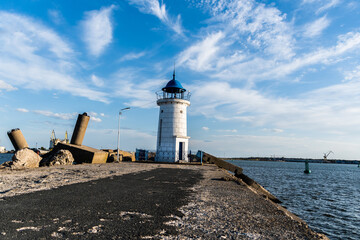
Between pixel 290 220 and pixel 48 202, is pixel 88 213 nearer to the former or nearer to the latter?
pixel 48 202

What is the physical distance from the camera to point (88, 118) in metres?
25.5

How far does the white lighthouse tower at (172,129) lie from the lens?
28.9 meters

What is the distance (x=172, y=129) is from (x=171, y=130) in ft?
0.60

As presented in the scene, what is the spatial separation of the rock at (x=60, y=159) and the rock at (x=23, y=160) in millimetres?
1851

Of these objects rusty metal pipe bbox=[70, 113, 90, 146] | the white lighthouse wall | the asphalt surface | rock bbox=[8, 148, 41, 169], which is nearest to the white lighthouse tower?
the white lighthouse wall

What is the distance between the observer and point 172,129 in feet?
95.2

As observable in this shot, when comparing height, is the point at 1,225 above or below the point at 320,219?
above

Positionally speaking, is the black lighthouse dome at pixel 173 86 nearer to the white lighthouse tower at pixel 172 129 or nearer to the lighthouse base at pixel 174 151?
the white lighthouse tower at pixel 172 129

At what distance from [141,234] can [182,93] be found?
2703 centimetres

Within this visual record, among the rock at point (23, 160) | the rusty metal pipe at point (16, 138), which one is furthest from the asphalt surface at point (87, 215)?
the rusty metal pipe at point (16, 138)

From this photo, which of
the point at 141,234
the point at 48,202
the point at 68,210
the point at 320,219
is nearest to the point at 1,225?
the point at 68,210

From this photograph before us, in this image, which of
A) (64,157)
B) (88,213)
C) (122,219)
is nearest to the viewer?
(122,219)

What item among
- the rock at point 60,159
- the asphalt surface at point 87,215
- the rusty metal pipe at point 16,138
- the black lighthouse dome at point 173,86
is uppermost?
the black lighthouse dome at point 173,86

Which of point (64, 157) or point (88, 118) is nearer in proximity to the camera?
point (64, 157)
